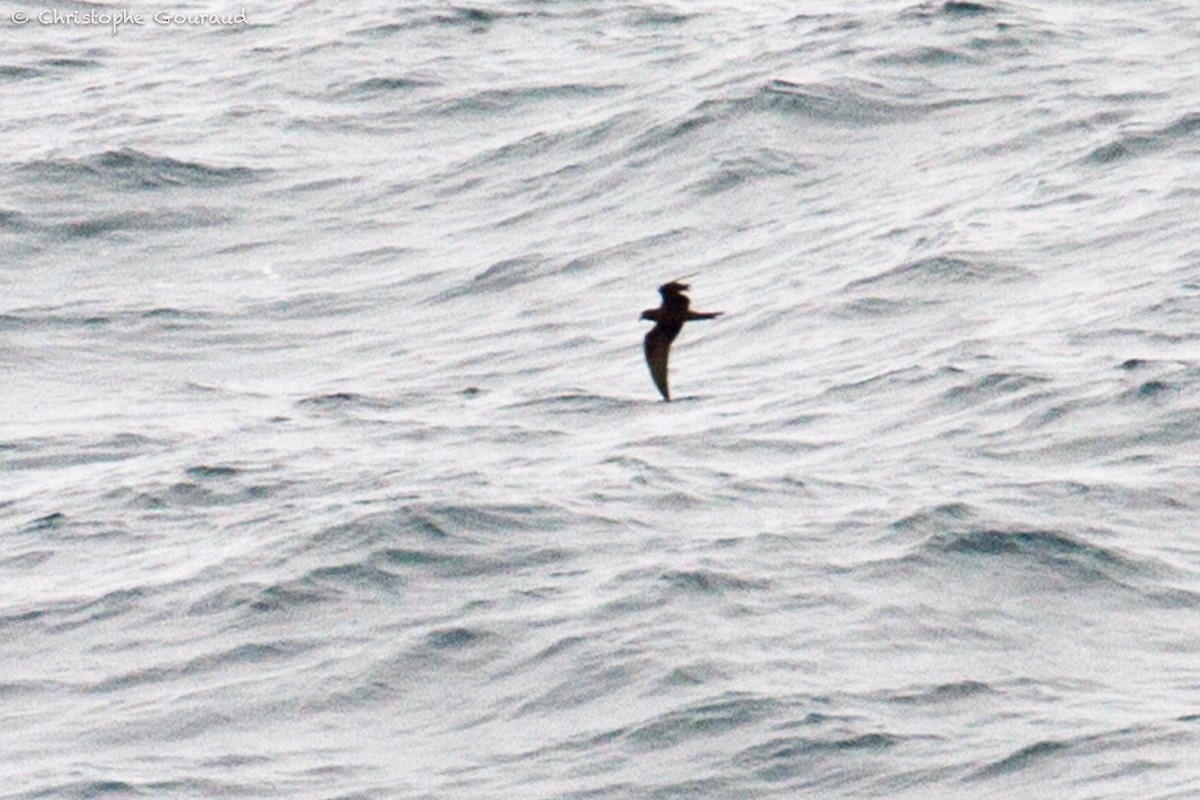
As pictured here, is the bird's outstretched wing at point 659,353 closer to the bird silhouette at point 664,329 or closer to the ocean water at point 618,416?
the bird silhouette at point 664,329

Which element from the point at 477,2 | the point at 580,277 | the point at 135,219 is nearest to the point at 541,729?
the point at 580,277

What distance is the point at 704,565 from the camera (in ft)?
58.2

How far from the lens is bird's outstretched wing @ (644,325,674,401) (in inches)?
555

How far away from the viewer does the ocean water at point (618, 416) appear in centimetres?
1585

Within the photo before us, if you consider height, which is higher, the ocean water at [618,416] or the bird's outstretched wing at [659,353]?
the bird's outstretched wing at [659,353]

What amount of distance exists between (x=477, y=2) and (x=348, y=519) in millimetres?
16038

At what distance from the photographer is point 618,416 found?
20.8 meters

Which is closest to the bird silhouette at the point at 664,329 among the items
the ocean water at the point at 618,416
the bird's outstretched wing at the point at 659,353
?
the bird's outstretched wing at the point at 659,353

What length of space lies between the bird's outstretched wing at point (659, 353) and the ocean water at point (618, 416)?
230 centimetres

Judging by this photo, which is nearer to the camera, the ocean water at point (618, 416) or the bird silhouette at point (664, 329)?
the bird silhouette at point (664, 329)

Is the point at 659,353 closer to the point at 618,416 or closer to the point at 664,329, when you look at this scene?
the point at 664,329

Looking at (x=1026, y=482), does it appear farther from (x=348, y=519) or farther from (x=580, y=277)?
(x=580, y=277)

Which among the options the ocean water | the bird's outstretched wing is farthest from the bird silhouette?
the ocean water

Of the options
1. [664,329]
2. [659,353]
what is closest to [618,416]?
[664,329]
